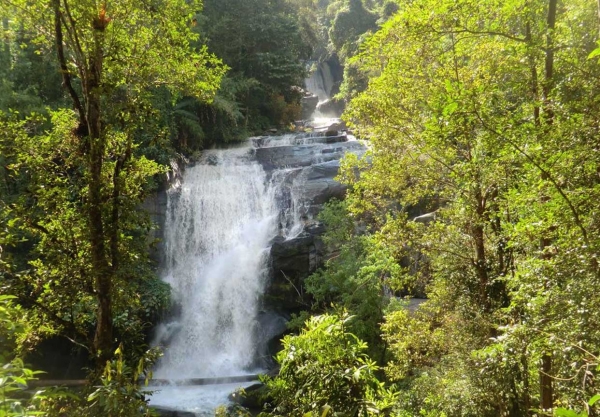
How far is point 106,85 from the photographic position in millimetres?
4059

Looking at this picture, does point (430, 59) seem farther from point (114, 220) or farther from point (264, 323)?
point (264, 323)

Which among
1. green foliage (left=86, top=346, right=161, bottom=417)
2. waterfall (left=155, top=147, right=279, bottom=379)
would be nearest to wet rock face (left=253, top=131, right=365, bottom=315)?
waterfall (left=155, top=147, right=279, bottom=379)

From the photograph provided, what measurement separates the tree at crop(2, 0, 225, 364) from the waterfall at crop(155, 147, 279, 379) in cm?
983

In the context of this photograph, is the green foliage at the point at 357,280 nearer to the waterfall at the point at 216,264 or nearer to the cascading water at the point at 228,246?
the cascading water at the point at 228,246

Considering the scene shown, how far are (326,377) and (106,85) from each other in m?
3.37

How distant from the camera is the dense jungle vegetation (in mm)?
3008

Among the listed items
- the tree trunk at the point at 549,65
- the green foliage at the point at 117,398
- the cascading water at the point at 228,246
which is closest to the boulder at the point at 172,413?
the cascading water at the point at 228,246

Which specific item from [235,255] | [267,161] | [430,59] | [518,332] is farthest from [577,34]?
[267,161]

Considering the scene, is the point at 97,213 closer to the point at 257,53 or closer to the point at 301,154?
the point at 301,154

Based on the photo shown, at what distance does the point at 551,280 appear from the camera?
11.1ft

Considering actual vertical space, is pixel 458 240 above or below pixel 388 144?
below

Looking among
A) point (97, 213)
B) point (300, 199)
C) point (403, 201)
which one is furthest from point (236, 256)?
point (97, 213)

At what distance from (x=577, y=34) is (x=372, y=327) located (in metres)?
8.74

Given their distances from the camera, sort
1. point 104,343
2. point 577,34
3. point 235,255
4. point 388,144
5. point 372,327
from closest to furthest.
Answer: point 577,34 → point 104,343 → point 388,144 → point 372,327 → point 235,255
